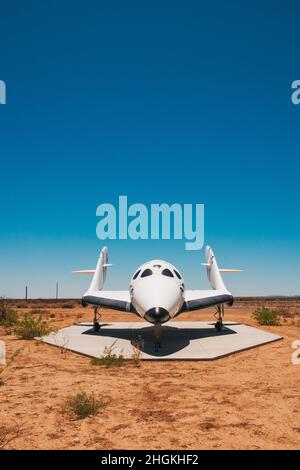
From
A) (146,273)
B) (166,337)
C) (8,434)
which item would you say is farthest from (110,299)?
(8,434)

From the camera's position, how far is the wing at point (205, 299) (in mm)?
15297

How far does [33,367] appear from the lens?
10484 millimetres

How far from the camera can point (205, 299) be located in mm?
16312

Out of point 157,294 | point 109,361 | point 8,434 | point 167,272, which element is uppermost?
point 167,272

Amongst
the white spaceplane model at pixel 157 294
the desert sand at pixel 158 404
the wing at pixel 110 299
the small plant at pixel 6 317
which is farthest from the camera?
the small plant at pixel 6 317

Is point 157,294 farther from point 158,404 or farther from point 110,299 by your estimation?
point 158,404

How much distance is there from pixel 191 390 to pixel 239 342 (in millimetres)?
7235

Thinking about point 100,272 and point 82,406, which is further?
point 100,272

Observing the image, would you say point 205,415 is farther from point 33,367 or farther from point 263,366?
point 33,367

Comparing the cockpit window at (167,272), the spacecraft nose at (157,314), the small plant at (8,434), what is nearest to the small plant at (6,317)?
the cockpit window at (167,272)

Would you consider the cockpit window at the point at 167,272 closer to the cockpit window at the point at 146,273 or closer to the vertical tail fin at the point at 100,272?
the cockpit window at the point at 146,273

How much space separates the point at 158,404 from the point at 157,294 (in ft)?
17.0

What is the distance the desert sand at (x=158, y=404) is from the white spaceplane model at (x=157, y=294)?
5.61 ft
